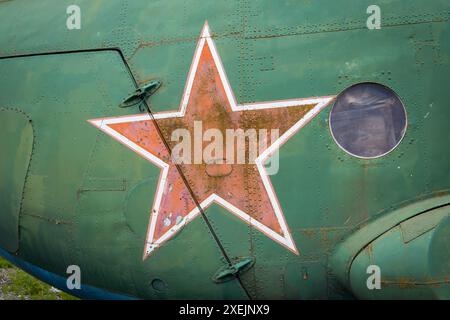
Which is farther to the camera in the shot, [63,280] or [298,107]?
[63,280]

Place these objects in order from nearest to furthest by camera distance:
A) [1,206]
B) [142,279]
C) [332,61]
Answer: [332,61]
[142,279]
[1,206]

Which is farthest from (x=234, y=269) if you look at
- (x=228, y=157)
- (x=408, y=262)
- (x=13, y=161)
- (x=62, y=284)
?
(x=13, y=161)

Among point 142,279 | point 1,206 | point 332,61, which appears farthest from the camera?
point 1,206

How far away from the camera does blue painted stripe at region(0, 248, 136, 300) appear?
5703 mm

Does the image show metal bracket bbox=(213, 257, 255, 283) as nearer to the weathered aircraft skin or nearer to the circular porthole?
the weathered aircraft skin

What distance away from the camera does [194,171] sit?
5.18 meters

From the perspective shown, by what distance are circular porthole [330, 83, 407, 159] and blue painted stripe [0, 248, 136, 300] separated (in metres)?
2.50

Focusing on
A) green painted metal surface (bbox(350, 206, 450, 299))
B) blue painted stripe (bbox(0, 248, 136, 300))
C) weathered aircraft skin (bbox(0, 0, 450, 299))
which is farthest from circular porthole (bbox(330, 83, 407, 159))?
blue painted stripe (bbox(0, 248, 136, 300))

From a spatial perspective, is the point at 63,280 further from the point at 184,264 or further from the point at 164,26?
the point at 164,26

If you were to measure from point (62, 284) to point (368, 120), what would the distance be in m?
3.47

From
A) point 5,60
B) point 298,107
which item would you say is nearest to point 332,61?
point 298,107

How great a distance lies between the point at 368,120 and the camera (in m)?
4.95
